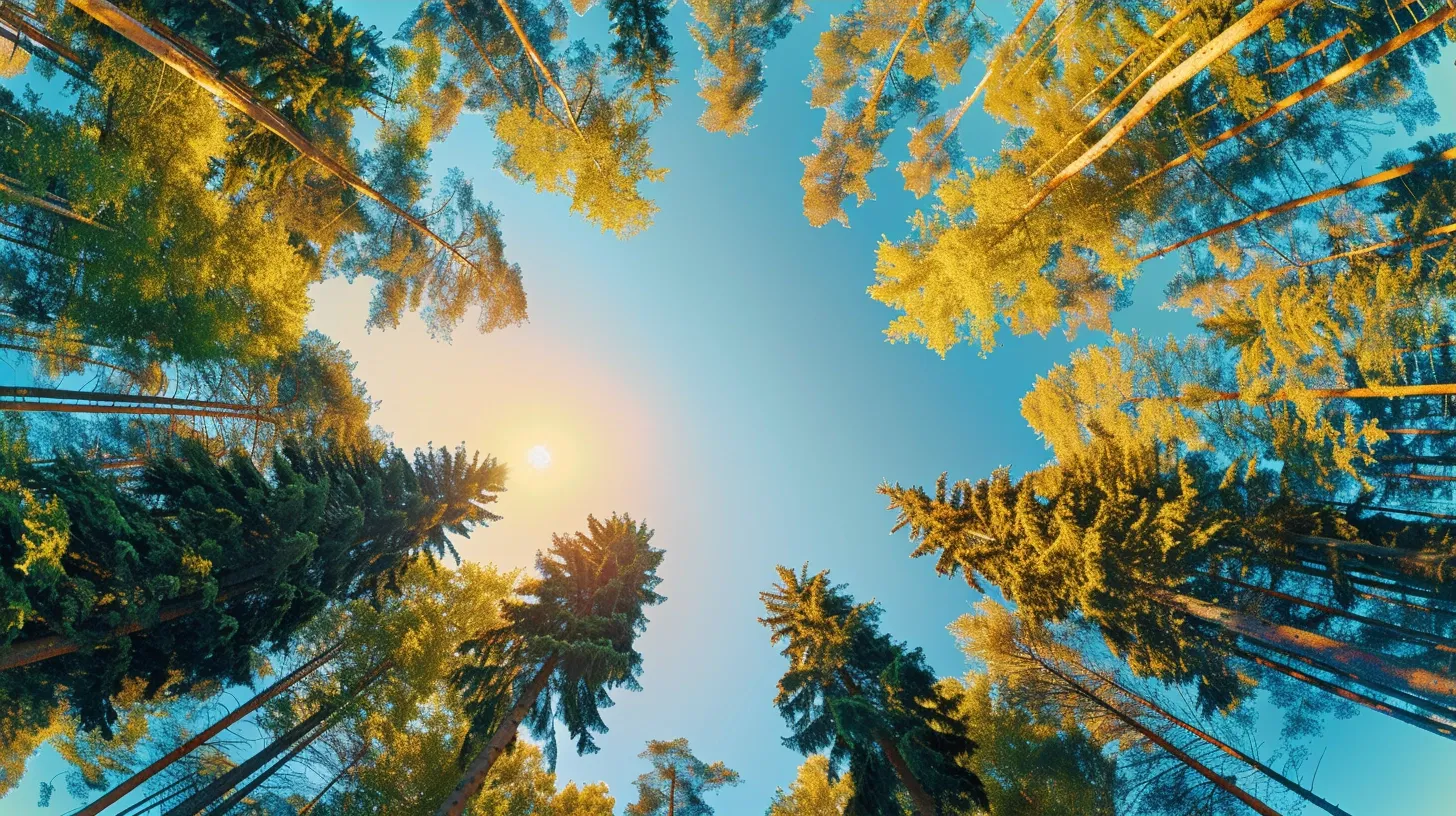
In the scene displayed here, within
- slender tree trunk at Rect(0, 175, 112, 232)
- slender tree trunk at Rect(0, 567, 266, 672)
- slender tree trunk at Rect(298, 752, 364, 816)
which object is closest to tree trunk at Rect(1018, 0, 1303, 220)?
slender tree trunk at Rect(0, 567, 266, 672)

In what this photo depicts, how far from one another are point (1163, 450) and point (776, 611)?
855 centimetres

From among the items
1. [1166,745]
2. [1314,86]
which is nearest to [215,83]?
[1314,86]

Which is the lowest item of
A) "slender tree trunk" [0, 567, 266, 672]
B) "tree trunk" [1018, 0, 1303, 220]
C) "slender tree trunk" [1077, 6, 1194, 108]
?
"slender tree trunk" [0, 567, 266, 672]

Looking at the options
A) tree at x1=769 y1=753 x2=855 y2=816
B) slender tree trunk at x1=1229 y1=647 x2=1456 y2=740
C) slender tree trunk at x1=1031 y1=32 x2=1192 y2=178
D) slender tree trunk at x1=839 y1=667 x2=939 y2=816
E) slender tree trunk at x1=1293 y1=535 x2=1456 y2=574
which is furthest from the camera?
tree at x1=769 y1=753 x2=855 y2=816

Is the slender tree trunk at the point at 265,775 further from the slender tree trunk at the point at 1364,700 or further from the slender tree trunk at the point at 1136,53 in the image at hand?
the slender tree trunk at the point at 1364,700

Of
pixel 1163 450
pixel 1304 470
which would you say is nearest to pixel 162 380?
pixel 1163 450

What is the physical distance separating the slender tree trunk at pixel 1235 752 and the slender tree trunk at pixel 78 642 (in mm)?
15414

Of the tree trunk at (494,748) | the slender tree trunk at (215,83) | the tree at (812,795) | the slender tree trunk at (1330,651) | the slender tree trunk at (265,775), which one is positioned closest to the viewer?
the slender tree trunk at (1330,651)

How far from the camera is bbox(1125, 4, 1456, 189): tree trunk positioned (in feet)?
20.2

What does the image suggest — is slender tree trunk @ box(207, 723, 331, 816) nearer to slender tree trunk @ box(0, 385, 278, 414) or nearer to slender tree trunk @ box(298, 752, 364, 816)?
slender tree trunk @ box(298, 752, 364, 816)

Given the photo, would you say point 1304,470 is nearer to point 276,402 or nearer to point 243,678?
point 243,678

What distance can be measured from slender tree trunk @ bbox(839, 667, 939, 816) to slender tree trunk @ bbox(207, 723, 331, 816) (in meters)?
9.19

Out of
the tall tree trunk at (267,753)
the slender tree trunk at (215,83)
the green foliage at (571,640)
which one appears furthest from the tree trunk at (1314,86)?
the tall tree trunk at (267,753)

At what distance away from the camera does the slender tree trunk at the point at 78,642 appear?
5010mm
